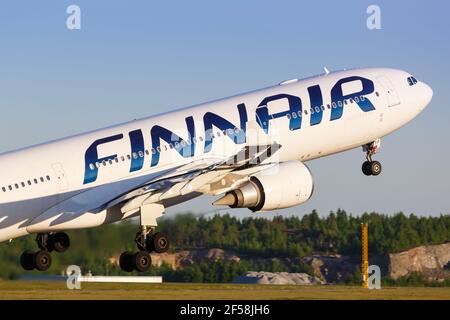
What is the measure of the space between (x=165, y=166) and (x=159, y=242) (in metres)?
3.17

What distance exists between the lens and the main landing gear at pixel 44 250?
51.1 meters

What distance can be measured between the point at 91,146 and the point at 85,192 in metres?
1.71

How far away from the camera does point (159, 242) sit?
48.8 metres

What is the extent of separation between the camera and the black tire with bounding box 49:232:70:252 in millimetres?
50969

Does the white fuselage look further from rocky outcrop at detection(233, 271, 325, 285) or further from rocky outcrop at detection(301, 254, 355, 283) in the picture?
rocky outcrop at detection(301, 254, 355, 283)

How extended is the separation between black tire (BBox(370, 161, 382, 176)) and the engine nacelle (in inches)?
340

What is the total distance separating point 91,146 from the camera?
161 ft

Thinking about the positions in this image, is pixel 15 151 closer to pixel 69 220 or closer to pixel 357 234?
pixel 69 220

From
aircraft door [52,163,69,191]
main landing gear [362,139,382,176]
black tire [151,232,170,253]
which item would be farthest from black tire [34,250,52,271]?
main landing gear [362,139,382,176]

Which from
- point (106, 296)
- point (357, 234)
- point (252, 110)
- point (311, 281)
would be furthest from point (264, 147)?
point (357, 234)

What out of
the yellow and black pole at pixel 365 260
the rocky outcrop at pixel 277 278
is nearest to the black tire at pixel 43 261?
the yellow and black pole at pixel 365 260

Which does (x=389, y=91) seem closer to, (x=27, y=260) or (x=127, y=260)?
(x=127, y=260)

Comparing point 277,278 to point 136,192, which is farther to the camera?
point 277,278

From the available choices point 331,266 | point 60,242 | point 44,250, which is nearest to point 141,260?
point 60,242
